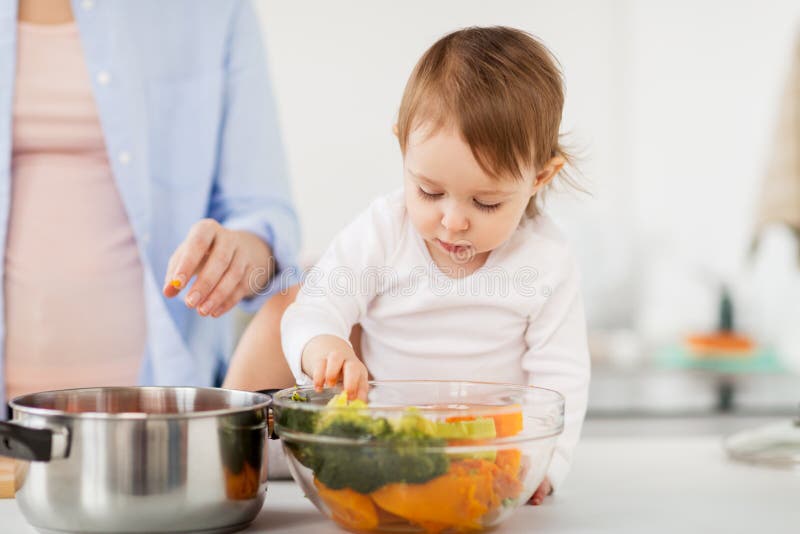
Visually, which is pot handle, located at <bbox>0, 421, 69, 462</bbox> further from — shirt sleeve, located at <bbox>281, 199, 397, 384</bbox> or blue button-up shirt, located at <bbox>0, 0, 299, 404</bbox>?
blue button-up shirt, located at <bbox>0, 0, 299, 404</bbox>

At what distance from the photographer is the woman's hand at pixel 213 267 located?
89 cm

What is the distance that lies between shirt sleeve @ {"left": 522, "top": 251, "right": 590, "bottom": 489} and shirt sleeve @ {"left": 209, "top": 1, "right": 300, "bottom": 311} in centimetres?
41

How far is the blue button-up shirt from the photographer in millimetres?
1229

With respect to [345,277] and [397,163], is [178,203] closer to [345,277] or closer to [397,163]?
[345,277]

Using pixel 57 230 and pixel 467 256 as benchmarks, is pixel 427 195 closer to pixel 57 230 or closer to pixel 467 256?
pixel 467 256

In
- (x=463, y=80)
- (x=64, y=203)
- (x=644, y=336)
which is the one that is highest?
(x=463, y=80)

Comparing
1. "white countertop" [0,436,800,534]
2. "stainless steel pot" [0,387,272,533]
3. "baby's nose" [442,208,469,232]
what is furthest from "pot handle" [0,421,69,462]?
"baby's nose" [442,208,469,232]

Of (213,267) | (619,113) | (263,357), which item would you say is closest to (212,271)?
(213,267)

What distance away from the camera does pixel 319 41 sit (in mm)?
3549

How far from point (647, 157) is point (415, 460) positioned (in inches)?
137

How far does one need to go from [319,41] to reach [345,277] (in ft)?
8.95

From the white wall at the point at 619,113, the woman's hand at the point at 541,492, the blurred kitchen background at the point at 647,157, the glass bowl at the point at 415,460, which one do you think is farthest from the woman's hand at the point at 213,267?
the white wall at the point at 619,113

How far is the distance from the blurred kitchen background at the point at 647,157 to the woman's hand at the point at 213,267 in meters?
2.27

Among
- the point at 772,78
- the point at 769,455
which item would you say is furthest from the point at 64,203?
the point at 772,78
